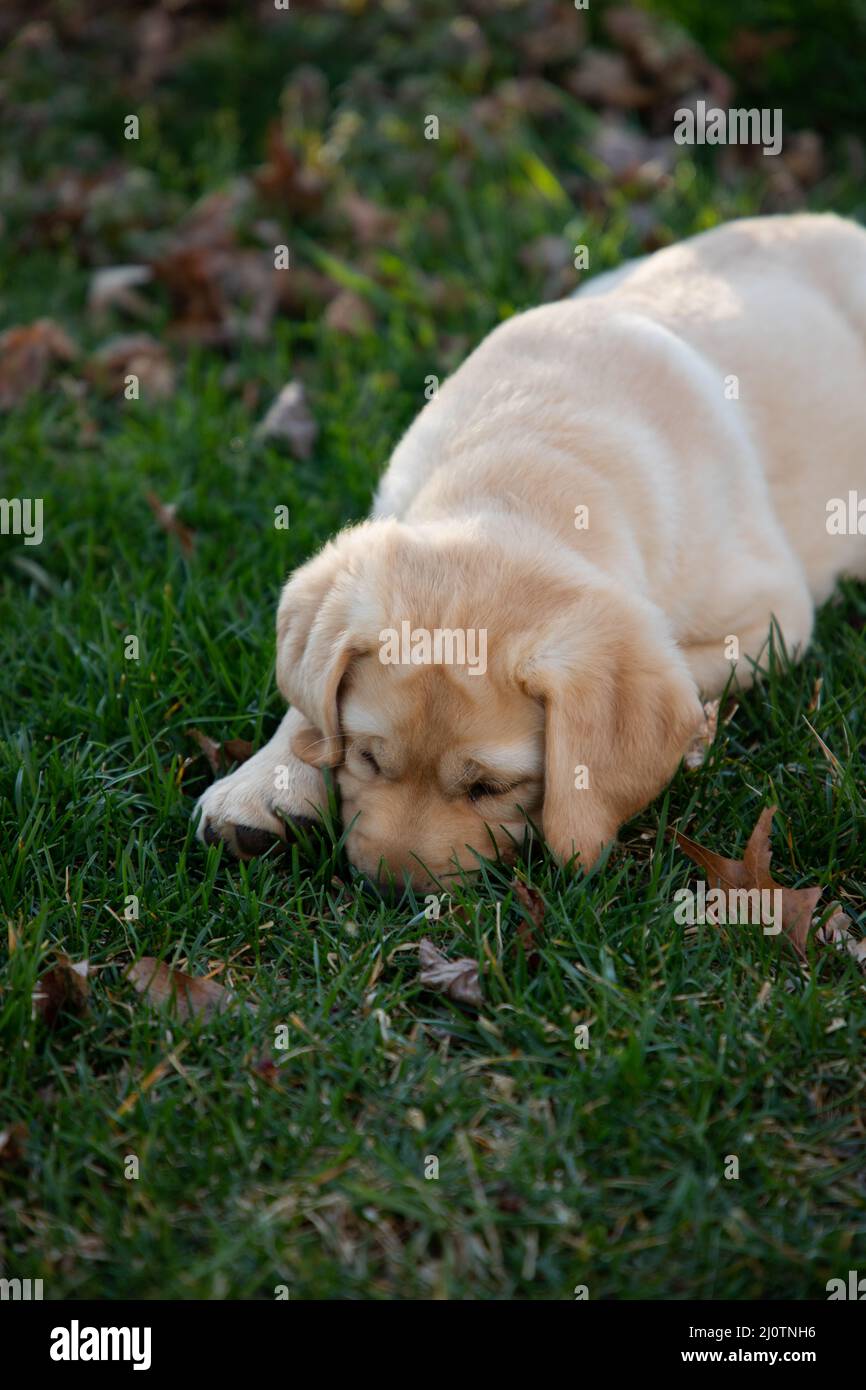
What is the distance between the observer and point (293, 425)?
5.49m

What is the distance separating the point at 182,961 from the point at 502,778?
33.9 inches

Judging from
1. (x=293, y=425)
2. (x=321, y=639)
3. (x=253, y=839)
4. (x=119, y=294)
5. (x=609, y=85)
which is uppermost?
(x=609, y=85)

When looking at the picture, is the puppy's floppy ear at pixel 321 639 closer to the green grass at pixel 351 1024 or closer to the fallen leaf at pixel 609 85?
the green grass at pixel 351 1024

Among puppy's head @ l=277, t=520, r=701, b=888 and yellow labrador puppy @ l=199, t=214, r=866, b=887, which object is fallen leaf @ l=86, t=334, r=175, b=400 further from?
puppy's head @ l=277, t=520, r=701, b=888

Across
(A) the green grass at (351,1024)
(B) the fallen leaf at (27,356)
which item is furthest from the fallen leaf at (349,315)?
(A) the green grass at (351,1024)

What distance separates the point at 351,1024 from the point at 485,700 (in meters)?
0.78

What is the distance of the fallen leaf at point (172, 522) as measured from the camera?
16.1ft

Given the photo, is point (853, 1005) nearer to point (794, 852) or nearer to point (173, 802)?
point (794, 852)

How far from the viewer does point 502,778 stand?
3363 millimetres

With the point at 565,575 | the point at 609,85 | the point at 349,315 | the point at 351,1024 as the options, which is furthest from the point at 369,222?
the point at 351,1024

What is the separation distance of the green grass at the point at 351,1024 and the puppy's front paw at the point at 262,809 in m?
0.07

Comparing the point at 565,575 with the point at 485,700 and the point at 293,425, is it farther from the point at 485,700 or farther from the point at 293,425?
the point at 293,425

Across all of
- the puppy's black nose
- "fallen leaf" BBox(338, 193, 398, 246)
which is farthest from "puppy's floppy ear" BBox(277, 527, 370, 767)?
"fallen leaf" BBox(338, 193, 398, 246)

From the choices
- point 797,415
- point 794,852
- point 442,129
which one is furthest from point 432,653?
point 442,129
